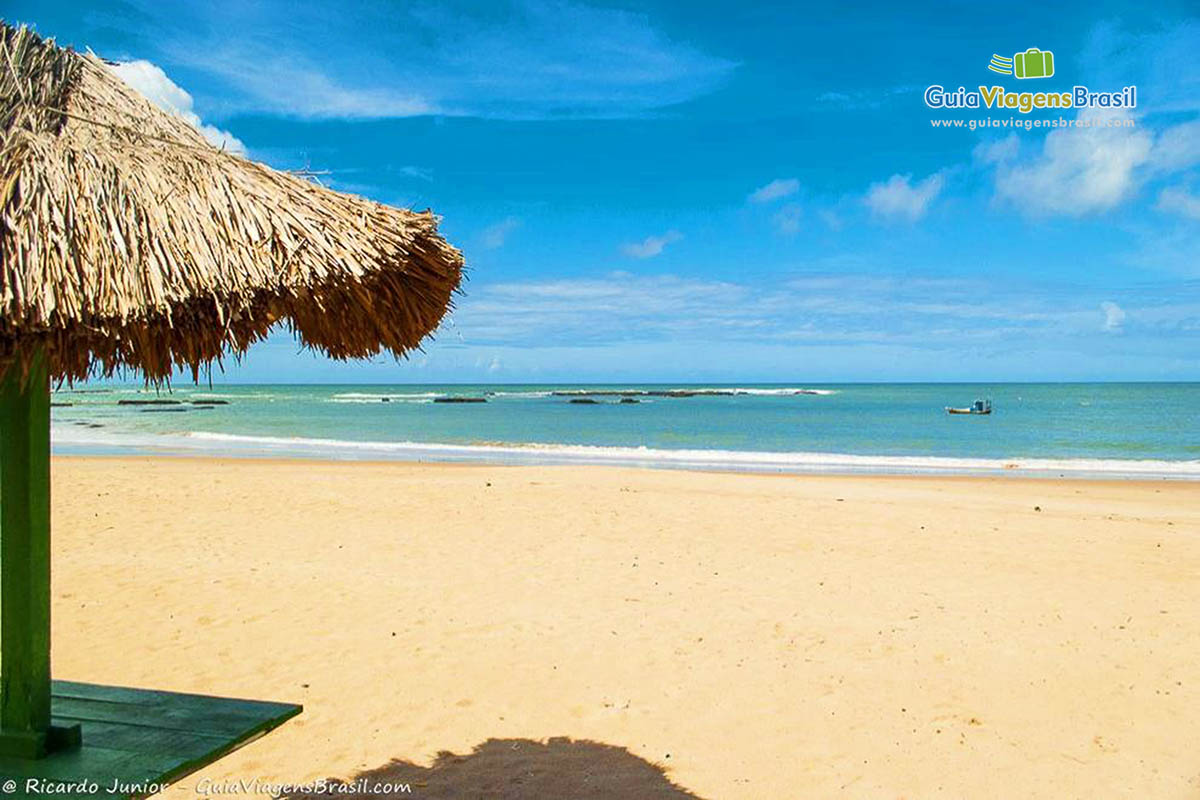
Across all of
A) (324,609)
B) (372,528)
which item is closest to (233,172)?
(324,609)

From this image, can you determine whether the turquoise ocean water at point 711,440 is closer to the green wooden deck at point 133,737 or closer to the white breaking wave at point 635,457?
the white breaking wave at point 635,457

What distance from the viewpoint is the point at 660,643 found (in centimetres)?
546

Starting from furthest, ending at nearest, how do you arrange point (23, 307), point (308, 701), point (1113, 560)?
point (1113, 560) < point (308, 701) < point (23, 307)

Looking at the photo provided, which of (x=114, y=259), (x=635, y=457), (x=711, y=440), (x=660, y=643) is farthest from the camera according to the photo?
(x=711, y=440)

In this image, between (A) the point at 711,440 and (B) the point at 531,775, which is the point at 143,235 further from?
(A) the point at 711,440

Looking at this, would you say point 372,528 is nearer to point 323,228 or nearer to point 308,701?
point 308,701

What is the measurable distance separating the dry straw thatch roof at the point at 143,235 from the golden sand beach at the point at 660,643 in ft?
7.43

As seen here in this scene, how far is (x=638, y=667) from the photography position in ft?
16.6

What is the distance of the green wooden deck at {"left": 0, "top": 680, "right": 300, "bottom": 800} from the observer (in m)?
2.44

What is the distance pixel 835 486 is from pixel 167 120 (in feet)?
44.0

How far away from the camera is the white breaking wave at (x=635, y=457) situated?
63.2 feet

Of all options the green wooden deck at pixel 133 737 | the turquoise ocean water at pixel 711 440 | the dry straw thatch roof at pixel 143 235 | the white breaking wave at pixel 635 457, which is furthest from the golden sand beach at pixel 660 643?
the white breaking wave at pixel 635 457

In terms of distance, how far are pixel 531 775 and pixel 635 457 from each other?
59.6ft

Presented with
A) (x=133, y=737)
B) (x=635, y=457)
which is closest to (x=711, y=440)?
(x=635, y=457)
